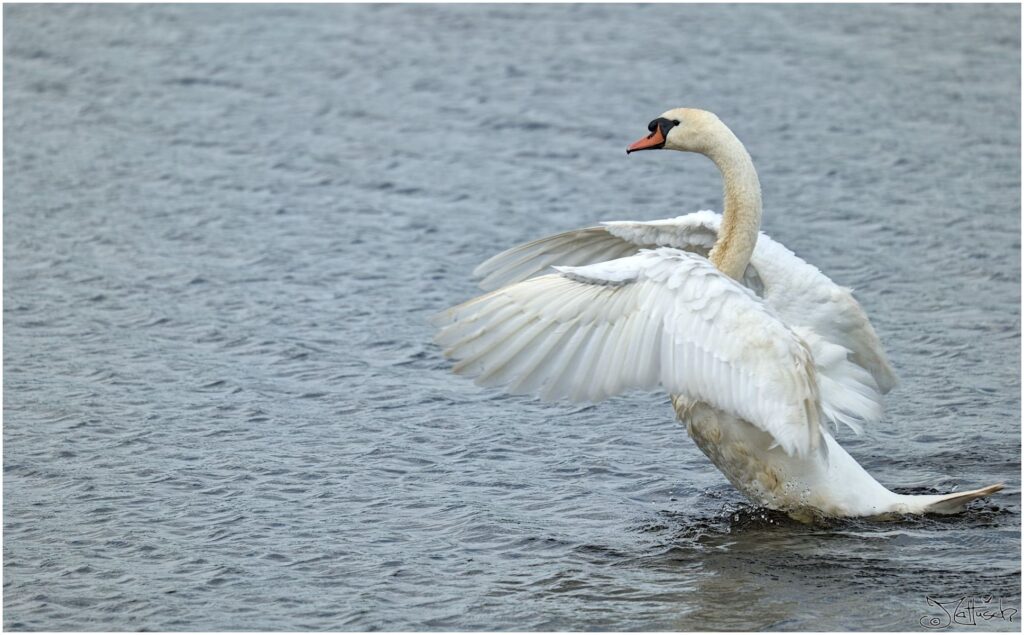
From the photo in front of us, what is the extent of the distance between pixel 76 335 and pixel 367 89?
6125 mm

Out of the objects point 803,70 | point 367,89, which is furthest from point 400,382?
point 803,70

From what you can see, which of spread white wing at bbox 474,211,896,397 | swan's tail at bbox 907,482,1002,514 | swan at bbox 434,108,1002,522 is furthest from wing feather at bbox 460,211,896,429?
swan's tail at bbox 907,482,1002,514

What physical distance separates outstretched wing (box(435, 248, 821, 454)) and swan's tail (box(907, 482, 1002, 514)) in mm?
1213

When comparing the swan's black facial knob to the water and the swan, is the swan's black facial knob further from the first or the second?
the water

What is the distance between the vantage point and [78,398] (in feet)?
31.4

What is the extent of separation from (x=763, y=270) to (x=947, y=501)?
1.52m

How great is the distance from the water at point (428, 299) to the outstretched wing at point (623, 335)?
3.20 feet

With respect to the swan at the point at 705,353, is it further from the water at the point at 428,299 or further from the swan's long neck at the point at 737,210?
the water at the point at 428,299

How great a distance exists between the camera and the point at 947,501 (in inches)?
304

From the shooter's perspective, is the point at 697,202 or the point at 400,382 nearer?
the point at 400,382

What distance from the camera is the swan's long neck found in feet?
25.8

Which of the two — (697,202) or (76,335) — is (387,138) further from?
(76,335)

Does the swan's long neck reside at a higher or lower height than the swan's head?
lower

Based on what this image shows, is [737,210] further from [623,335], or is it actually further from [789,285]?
[623,335]
